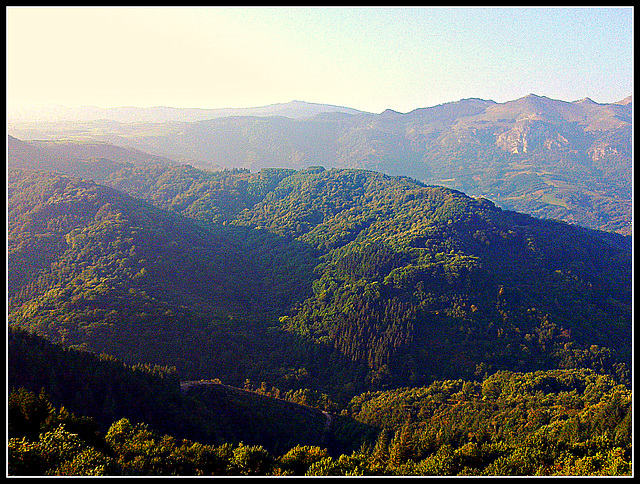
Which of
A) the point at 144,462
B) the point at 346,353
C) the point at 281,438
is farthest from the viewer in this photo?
the point at 346,353

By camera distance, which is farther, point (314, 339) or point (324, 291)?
point (324, 291)

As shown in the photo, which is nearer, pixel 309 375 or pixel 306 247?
pixel 309 375

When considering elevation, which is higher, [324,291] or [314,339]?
[324,291]

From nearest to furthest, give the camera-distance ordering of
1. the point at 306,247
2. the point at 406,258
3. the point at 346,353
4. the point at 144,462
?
the point at 144,462 < the point at 346,353 < the point at 406,258 < the point at 306,247

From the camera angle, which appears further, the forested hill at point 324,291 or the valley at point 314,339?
the forested hill at point 324,291

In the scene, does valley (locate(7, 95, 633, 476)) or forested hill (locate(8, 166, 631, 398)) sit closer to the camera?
valley (locate(7, 95, 633, 476))

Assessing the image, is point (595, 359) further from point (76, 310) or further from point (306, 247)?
point (76, 310)

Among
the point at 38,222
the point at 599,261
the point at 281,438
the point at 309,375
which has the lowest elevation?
the point at 309,375

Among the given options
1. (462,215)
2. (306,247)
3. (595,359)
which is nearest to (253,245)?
(306,247)
